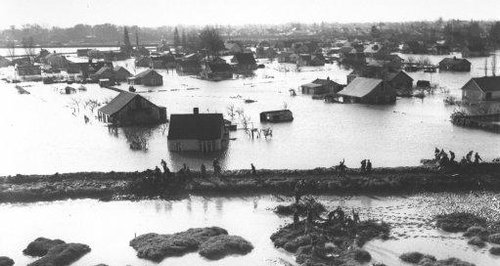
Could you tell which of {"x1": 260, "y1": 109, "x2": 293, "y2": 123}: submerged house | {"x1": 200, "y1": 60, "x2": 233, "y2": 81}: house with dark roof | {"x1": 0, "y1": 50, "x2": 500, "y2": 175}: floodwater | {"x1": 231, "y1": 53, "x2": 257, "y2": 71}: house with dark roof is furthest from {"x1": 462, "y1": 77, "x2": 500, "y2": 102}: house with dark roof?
{"x1": 231, "y1": 53, "x2": 257, "y2": 71}: house with dark roof

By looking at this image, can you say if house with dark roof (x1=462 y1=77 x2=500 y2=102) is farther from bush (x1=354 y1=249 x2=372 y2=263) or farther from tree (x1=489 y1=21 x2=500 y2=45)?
tree (x1=489 y1=21 x2=500 y2=45)

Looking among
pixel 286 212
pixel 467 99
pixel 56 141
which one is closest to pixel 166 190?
pixel 286 212

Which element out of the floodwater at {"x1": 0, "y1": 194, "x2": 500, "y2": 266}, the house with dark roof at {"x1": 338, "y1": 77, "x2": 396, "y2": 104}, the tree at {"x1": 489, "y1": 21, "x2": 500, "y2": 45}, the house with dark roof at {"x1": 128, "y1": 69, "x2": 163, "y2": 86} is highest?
the tree at {"x1": 489, "y1": 21, "x2": 500, "y2": 45}

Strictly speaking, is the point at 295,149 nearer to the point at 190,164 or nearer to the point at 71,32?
the point at 190,164

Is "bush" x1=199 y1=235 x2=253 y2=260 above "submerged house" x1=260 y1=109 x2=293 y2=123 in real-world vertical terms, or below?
below

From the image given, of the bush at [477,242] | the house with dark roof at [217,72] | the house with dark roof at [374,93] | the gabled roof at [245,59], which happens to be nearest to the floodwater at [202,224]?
the bush at [477,242]

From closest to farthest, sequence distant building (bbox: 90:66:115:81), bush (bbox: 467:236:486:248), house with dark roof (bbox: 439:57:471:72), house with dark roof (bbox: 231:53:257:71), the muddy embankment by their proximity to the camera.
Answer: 1. bush (bbox: 467:236:486:248)
2. the muddy embankment
3. house with dark roof (bbox: 439:57:471:72)
4. distant building (bbox: 90:66:115:81)
5. house with dark roof (bbox: 231:53:257:71)

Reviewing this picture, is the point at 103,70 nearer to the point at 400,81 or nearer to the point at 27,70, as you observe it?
the point at 27,70

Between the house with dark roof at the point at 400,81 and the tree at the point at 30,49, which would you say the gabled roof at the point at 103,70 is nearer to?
the tree at the point at 30,49
